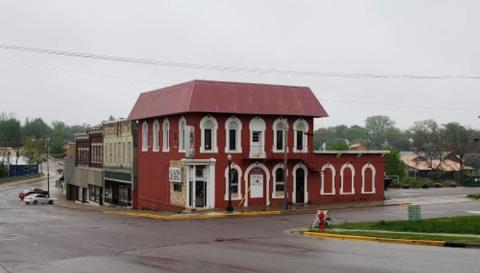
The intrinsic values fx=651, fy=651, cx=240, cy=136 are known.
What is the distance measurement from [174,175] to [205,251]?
24.0m

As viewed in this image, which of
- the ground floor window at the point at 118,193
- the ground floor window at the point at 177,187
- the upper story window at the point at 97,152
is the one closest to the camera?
the ground floor window at the point at 177,187

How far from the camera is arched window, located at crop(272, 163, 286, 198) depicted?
4622 centimetres

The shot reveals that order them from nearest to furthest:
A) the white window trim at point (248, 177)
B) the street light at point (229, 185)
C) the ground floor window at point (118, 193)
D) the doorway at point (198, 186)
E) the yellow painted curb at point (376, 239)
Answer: the yellow painted curb at point (376, 239)
the street light at point (229, 185)
the doorway at point (198, 186)
the white window trim at point (248, 177)
the ground floor window at point (118, 193)

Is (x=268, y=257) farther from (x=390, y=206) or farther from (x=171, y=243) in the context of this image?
(x=390, y=206)

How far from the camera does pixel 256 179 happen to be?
45719 mm

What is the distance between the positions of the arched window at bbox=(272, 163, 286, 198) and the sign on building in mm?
6689

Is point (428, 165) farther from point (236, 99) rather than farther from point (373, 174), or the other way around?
point (236, 99)

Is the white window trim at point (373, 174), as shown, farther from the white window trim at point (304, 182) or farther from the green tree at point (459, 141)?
the green tree at point (459, 141)

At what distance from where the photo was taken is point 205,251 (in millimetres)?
21922

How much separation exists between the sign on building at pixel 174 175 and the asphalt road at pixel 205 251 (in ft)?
33.3

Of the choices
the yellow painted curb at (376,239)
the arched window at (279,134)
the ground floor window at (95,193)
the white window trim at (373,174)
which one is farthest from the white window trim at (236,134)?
the ground floor window at (95,193)

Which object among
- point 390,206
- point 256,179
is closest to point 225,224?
point 256,179

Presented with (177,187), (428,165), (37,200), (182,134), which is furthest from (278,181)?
(428,165)

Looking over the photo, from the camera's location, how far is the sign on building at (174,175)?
44719 millimetres
